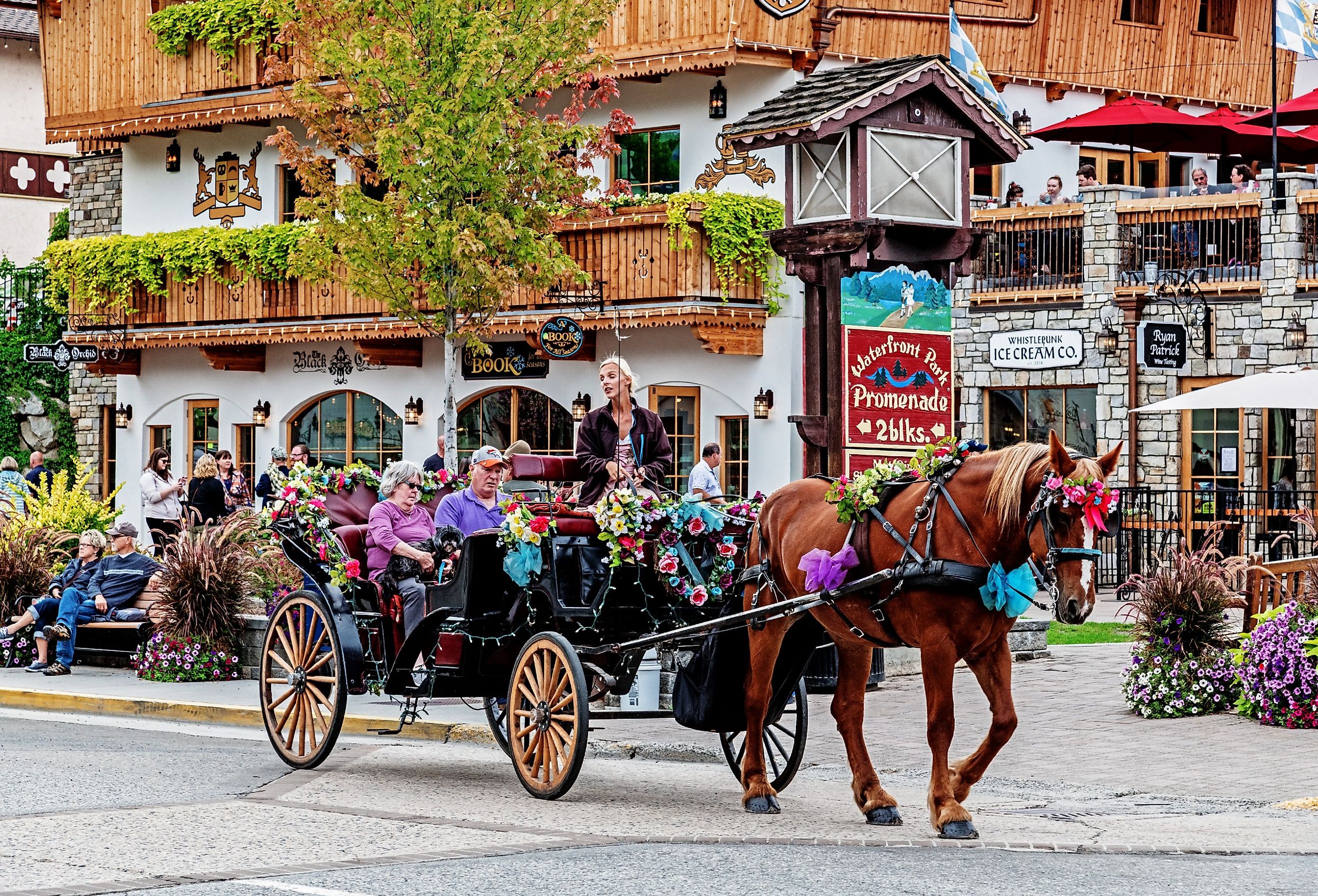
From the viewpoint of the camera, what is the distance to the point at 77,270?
33094 millimetres

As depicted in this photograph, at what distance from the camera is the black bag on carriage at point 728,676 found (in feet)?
34.1

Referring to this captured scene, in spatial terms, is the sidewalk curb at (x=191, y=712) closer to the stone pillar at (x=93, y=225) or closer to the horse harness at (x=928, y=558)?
the horse harness at (x=928, y=558)

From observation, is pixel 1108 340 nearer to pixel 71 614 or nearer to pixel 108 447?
pixel 71 614

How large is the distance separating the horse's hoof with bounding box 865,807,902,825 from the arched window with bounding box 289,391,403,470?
73.6ft

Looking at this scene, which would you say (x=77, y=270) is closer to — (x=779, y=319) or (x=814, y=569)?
(x=779, y=319)

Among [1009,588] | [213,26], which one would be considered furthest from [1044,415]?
[1009,588]

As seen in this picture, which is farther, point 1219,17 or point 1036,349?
point 1219,17

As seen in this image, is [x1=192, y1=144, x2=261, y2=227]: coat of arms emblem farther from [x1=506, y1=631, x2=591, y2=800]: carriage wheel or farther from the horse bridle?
the horse bridle

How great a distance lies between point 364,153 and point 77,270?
10.9m

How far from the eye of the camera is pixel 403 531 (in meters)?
12.3

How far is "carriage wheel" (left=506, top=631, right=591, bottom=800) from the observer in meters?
9.95

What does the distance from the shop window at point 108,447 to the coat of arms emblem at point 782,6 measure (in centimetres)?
1576

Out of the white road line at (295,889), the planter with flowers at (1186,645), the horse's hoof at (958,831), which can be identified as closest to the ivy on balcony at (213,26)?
the planter with flowers at (1186,645)

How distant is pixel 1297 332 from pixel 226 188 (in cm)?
1733
